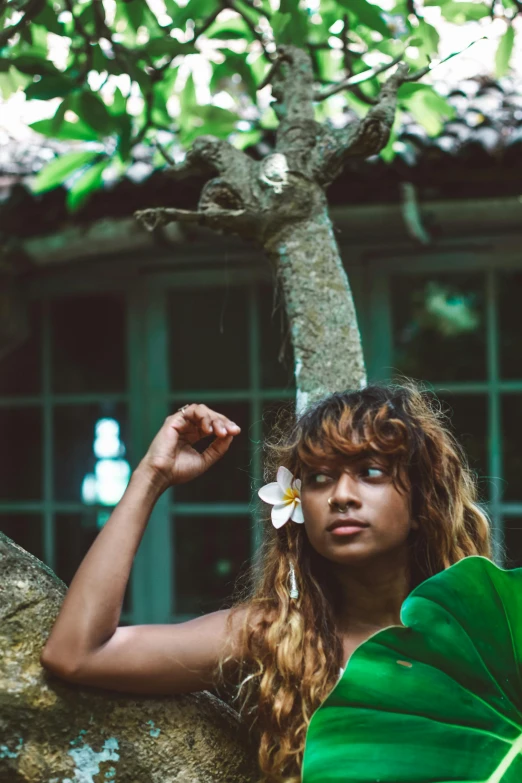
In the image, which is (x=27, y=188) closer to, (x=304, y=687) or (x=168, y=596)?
(x=168, y=596)

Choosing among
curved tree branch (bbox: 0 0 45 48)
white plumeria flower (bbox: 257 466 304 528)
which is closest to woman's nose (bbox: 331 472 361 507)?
white plumeria flower (bbox: 257 466 304 528)

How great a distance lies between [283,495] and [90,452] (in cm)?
269

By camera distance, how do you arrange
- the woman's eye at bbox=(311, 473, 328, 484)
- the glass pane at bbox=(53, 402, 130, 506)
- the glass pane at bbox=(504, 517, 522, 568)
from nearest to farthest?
the woman's eye at bbox=(311, 473, 328, 484), the glass pane at bbox=(504, 517, 522, 568), the glass pane at bbox=(53, 402, 130, 506)

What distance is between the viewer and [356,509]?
1.18 meters

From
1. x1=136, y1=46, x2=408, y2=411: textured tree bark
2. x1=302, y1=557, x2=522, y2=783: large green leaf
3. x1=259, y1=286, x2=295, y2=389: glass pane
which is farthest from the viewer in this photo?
x1=259, y1=286, x2=295, y2=389: glass pane

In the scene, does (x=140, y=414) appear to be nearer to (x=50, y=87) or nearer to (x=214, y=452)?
(x=50, y=87)

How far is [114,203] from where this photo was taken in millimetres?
3096

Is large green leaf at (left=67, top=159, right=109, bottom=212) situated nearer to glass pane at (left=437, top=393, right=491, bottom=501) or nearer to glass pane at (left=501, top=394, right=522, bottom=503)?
glass pane at (left=437, top=393, right=491, bottom=501)

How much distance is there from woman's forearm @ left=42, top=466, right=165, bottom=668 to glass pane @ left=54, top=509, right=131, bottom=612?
105 inches

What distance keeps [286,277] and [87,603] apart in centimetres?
68

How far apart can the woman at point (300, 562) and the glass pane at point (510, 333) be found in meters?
2.24

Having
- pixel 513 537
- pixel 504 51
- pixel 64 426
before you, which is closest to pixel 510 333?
pixel 513 537

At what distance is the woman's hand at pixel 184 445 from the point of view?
4.25 ft

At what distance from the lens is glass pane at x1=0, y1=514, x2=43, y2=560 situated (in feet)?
12.8
